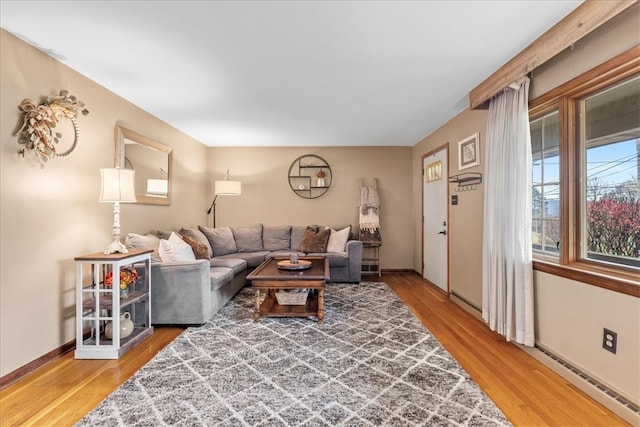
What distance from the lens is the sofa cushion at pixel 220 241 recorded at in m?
4.93

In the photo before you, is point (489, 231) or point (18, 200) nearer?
point (18, 200)

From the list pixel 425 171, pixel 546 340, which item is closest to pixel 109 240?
pixel 546 340

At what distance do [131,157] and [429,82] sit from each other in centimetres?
327

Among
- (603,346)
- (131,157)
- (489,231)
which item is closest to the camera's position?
(603,346)

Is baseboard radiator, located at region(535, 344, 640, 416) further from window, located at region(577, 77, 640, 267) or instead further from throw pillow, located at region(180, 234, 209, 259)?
throw pillow, located at region(180, 234, 209, 259)

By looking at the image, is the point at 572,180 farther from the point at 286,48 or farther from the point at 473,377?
the point at 286,48

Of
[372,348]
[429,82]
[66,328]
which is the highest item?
[429,82]

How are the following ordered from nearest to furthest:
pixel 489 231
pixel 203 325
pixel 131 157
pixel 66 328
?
pixel 66 328 → pixel 489 231 → pixel 203 325 → pixel 131 157

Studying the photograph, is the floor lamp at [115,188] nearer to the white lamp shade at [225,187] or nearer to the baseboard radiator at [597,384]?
the white lamp shade at [225,187]

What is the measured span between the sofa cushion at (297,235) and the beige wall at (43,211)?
2.67m

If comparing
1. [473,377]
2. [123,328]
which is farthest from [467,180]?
[123,328]

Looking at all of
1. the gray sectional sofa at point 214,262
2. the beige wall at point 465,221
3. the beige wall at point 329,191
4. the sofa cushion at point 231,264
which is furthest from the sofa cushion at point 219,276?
the beige wall at point 465,221

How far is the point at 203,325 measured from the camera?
3143 millimetres

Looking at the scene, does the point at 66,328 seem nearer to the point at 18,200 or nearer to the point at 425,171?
the point at 18,200
